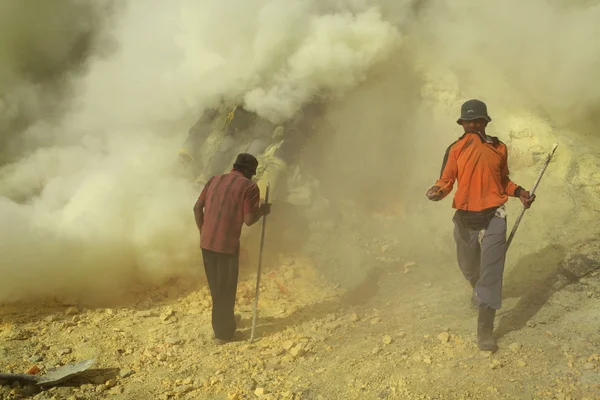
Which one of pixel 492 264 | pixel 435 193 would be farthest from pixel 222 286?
pixel 492 264

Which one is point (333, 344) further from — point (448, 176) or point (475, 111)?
point (475, 111)

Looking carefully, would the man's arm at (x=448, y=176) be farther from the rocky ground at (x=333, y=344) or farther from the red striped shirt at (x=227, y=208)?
the red striped shirt at (x=227, y=208)

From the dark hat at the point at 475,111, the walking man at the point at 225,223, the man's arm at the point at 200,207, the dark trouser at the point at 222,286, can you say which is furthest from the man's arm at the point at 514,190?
the man's arm at the point at 200,207

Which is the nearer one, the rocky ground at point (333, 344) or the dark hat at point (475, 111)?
the rocky ground at point (333, 344)

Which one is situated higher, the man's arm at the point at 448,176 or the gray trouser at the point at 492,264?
the man's arm at the point at 448,176

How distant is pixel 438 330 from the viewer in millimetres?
3723

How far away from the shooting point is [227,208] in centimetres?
371

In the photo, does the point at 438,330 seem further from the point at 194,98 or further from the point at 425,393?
the point at 194,98

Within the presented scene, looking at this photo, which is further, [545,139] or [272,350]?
[545,139]

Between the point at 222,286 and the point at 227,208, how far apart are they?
0.70 meters

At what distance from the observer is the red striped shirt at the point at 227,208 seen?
12.1 feet

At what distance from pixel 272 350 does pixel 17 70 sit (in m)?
9.74

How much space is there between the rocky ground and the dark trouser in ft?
0.57

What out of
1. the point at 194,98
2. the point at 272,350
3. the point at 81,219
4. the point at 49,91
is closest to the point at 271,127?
the point at 194,98
